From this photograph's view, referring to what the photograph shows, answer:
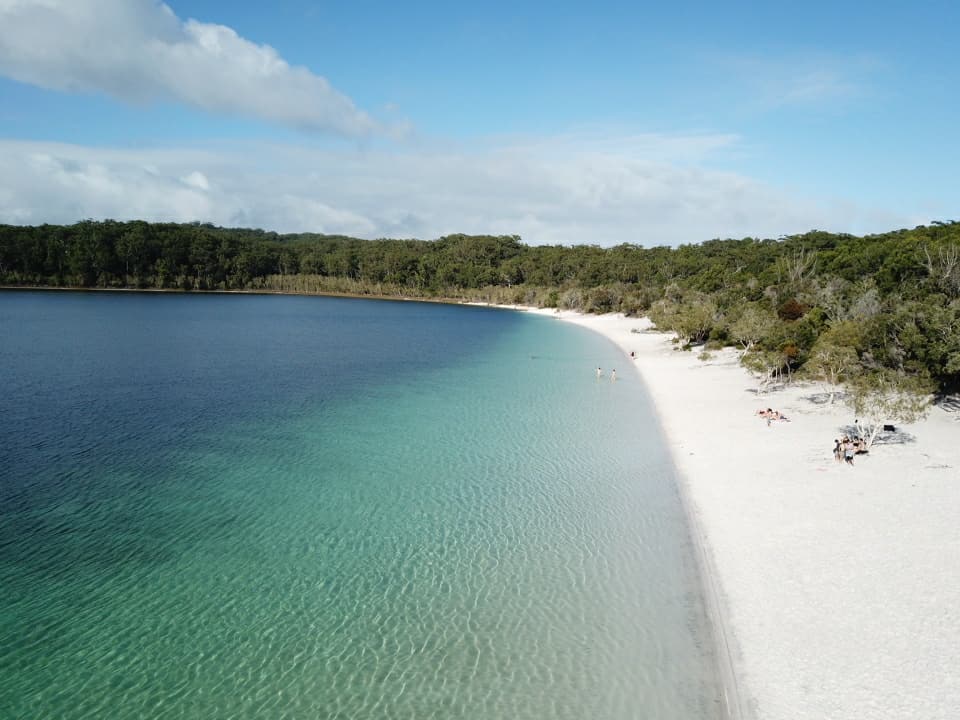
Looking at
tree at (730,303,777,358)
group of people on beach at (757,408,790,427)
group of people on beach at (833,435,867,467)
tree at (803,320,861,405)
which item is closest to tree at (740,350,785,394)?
tree at (803,320,861,405)

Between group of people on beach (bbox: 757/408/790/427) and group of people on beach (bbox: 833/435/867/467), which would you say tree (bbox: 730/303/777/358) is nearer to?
group of people on beach (bbox: 757/408/790/427)

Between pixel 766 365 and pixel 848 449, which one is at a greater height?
pixel 766 365

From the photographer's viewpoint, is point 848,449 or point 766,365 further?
point 766,365

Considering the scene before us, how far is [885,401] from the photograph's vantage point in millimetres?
21891

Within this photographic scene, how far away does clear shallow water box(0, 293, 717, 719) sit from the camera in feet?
33.3

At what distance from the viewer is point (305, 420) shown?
28266 mm

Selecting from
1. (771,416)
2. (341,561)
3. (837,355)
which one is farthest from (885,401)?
(341,561)

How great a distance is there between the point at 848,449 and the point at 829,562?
871 cm

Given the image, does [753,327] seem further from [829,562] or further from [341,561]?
[341,561]

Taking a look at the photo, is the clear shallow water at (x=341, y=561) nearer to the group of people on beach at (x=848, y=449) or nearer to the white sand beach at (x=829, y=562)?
the white sand beach at (x=829, y=562)

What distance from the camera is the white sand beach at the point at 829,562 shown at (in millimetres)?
9586

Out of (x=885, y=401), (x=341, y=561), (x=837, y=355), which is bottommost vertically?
(x=341, y=561)

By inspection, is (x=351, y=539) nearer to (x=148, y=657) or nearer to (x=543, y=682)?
(x=148, y=657)

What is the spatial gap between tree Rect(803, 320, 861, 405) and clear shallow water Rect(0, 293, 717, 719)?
29.7 feet
